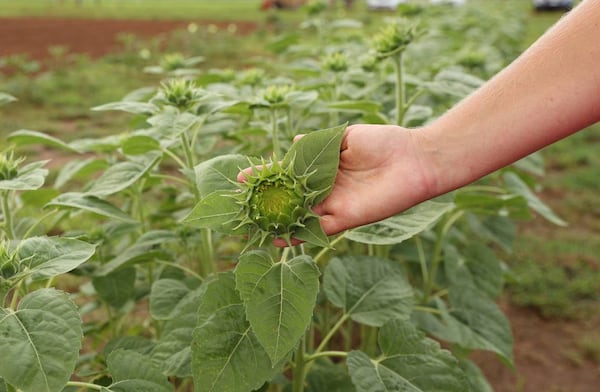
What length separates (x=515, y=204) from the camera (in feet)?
7.05

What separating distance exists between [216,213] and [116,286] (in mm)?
767

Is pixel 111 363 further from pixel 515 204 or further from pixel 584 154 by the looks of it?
pixel 584 154

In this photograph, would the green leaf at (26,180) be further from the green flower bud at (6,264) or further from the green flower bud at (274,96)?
the green flower bud at (274,96)

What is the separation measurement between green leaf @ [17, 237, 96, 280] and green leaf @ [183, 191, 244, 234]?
9.6 inches

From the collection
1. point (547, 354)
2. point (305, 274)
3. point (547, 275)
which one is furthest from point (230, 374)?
point (547, 275)

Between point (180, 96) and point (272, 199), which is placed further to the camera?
point (180, 96)

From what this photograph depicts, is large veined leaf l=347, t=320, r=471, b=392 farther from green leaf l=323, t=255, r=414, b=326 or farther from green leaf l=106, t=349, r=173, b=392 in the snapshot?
green leaf l=106, t=349, r=173, b=392

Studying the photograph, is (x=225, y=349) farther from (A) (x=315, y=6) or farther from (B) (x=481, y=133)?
(A) (x=315, y=6)

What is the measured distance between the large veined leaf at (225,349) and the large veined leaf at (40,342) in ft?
Result: 0.88

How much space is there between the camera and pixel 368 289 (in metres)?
1.79

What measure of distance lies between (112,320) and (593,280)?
2.77 m

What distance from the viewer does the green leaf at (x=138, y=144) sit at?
1.69 m

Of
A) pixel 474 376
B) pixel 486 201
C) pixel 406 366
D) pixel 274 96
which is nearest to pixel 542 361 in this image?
pixel 474 376

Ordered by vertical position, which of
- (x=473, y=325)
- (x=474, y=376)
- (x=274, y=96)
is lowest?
(x=474, y=376)
